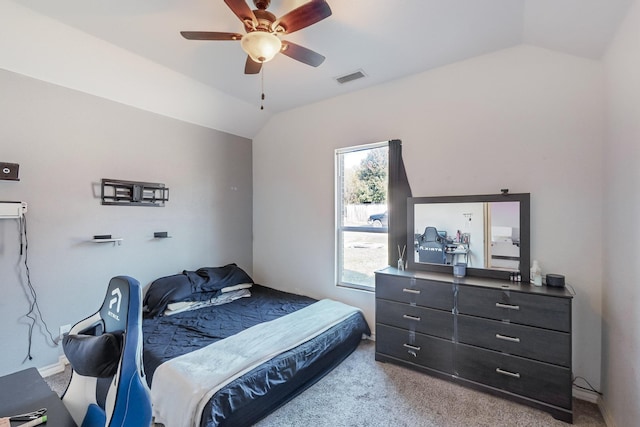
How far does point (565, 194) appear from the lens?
2391 mm

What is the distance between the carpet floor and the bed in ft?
0.52

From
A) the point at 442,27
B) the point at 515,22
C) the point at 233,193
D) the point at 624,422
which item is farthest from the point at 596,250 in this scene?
the point at 233,193

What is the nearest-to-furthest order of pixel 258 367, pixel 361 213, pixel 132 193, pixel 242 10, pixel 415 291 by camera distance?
1. pixel 242 10
2. pixel 258 367
3. pixel 415 291
4. pixel 132 193
5. pixel 361 213

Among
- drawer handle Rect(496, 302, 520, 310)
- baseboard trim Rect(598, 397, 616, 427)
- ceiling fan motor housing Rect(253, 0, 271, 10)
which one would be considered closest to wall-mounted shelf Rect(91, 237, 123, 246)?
ceiling fan motor housing Rect(253, 0, 271, 10)

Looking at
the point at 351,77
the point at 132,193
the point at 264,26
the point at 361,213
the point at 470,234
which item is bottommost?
the point at 470,234

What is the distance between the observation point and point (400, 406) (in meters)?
2.20

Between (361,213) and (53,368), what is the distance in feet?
10.9

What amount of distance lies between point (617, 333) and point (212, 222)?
→ 405cm

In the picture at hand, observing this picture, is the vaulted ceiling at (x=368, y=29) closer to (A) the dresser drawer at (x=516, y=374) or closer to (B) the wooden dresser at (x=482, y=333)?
(B) the wooden dresser at (x=482, y=333)

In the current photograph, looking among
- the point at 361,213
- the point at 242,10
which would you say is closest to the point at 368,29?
the point at 242,10

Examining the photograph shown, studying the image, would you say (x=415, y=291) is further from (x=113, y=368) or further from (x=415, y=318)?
(x=113, y=368)

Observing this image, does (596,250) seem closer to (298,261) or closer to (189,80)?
(298,261)

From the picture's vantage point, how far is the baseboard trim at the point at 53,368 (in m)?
2.61

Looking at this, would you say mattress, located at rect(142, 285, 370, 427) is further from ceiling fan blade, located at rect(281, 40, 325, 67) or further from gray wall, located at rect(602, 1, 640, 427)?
ceiling fan blade, located at rect(281, 40, 325, 67)
